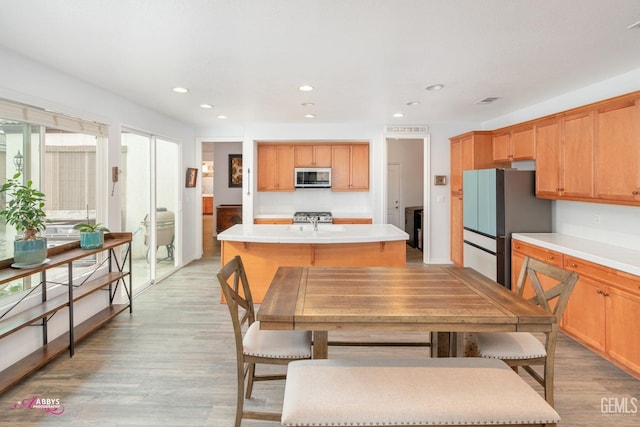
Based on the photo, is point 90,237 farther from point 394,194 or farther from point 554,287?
point 394,194

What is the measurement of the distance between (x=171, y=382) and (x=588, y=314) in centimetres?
319

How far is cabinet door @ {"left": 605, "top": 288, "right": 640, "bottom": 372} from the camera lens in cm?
236

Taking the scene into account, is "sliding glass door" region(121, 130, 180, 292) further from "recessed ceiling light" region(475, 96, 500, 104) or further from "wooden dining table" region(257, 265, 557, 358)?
"recessed ceiling light" region(475, 96, 500, 104)

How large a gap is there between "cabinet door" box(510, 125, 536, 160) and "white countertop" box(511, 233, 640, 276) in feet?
3.12

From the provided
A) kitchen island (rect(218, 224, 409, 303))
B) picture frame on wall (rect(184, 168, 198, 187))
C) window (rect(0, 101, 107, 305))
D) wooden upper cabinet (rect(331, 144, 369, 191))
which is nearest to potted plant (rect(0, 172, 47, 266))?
window (rect(0, 101, 107, 305))

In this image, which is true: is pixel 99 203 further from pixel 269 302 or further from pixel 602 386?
pixel 602 386

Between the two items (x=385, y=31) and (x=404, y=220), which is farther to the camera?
(x=404, y=220)

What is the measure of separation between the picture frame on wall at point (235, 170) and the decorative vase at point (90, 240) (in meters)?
5.94

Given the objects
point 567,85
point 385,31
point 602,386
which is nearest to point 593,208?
point 567,85

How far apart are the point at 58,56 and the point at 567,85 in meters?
4.64

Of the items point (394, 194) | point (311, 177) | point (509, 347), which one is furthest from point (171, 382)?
point (394, 194)

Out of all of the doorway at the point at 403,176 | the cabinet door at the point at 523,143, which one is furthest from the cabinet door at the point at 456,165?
the doorway at the point at 403,176

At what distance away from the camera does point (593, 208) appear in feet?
11.4

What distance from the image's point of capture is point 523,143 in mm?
4156
